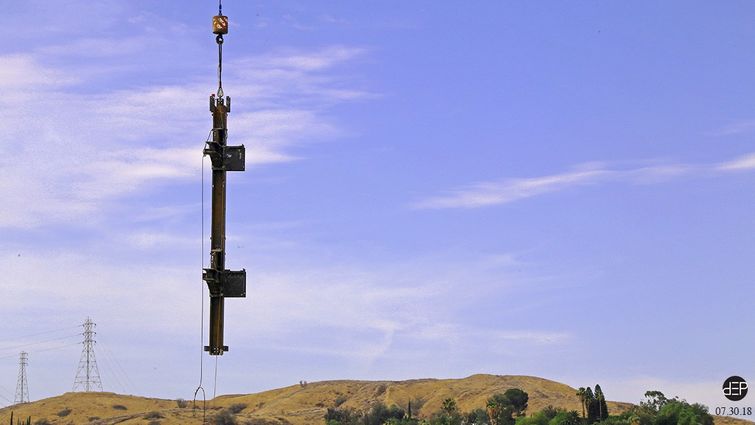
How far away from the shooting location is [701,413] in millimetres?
161000

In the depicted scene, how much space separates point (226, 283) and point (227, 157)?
10.6 feet

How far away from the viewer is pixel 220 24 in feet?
107

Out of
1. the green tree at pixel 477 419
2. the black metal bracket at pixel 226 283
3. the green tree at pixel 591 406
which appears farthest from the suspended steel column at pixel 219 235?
the green tree at pixel 477 419

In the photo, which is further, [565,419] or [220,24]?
[565,419]

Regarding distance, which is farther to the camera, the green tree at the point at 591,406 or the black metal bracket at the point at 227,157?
the green tree at the point at 591,406

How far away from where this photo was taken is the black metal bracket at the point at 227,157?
102ft

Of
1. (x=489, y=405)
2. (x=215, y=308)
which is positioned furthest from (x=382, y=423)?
(x=215, y=308)

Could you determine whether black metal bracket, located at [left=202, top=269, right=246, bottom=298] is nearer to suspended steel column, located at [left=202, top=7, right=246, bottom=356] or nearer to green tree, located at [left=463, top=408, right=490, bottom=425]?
suspended steel column, located at [left=202, top=7, right=246, bottom=356]

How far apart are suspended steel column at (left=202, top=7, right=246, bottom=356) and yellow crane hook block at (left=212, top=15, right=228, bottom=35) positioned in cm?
214

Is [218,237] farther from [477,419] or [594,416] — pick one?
[477,419]

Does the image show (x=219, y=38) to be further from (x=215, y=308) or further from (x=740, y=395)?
(x=740, y=395)

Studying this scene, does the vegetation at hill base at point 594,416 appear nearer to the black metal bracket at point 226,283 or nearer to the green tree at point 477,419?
the green tree at point 477,419

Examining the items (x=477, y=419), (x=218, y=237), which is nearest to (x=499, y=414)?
(x=477, y=419)

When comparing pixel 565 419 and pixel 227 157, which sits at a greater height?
pixel 565 419
